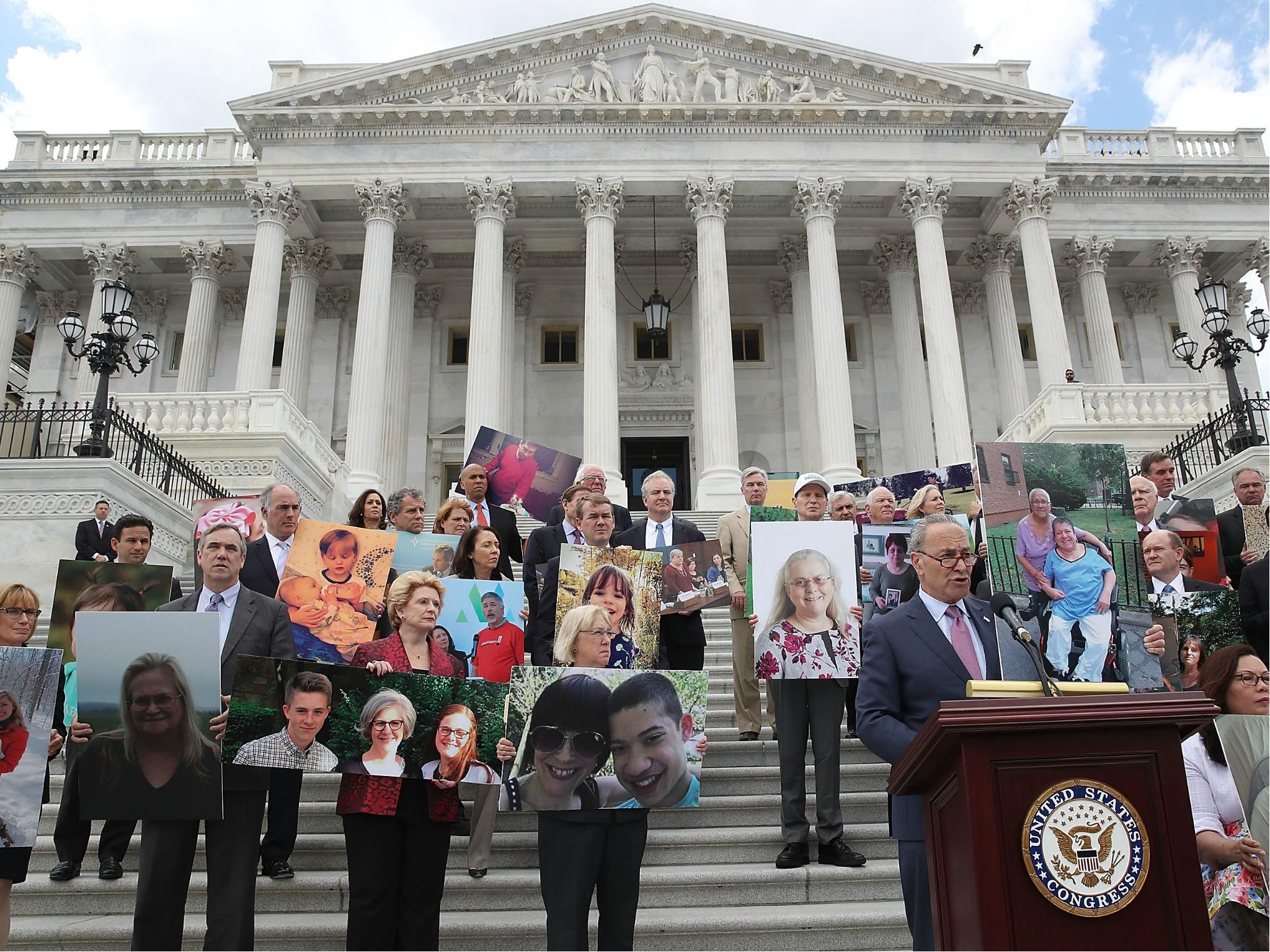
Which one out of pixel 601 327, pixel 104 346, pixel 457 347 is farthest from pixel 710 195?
pixel 104 346

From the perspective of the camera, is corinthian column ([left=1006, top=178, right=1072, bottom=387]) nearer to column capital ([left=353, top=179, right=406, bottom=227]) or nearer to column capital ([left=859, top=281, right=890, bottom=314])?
column capital ([left=859, top=281, right=890, bottom=314])

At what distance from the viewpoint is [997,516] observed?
296 inches

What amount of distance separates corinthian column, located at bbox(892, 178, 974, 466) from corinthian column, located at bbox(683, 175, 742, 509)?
5.25 metres

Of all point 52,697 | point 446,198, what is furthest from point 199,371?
point 52,697

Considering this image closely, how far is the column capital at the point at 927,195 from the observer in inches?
1144

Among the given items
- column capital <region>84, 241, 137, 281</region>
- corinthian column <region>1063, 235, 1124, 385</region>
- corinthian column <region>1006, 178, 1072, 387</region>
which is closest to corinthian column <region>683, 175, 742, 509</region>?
corinthian column <region>1006, 178, 1072, 387</region>

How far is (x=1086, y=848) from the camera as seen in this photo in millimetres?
3477

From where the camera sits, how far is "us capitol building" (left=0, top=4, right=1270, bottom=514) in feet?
91.4

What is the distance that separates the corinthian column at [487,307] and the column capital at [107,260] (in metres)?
11.3

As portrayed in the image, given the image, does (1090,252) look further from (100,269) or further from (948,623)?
(948,623)

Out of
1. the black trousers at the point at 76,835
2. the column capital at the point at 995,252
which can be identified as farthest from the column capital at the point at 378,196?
the black trousers at the point at 76,835

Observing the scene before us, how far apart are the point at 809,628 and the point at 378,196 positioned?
24635mm

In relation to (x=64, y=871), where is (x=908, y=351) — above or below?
above

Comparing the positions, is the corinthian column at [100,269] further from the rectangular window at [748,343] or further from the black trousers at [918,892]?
the black trousers at [918,892]
